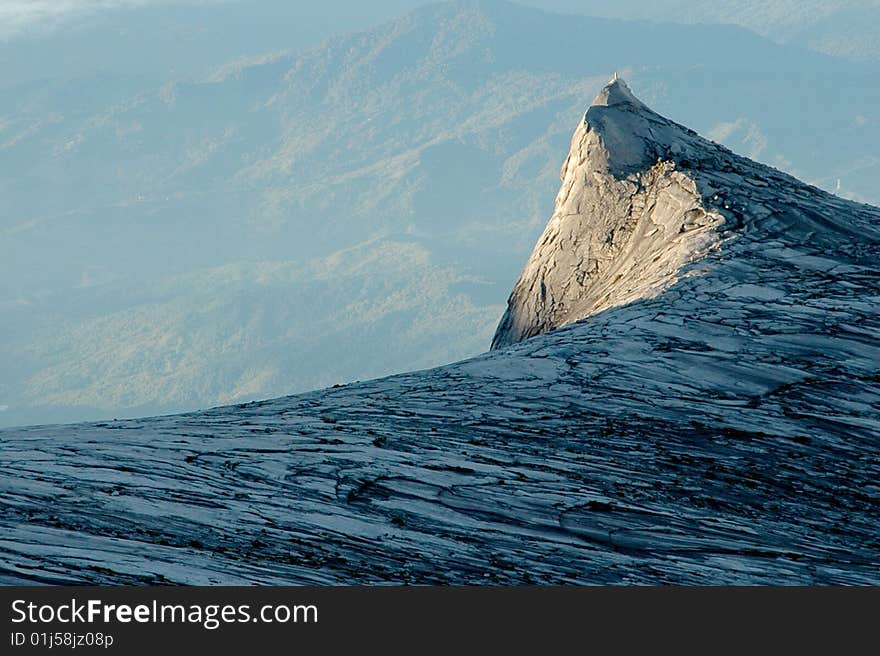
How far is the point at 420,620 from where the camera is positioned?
4.98 m

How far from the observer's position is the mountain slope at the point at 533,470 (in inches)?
277

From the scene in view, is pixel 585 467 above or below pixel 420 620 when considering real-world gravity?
above

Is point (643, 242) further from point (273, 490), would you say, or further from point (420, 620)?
point (420, 620)

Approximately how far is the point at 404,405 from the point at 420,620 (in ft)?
19.9

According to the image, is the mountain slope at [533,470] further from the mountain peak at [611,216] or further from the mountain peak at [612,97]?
the mountain peak at [612,97]

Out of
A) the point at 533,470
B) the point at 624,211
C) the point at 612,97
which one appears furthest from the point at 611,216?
the point at 533,470

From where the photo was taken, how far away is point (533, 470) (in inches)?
360

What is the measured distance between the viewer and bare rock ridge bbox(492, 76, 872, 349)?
56.9ft

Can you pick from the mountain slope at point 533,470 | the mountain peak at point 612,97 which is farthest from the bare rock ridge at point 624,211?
the mountain slope at point 533,470

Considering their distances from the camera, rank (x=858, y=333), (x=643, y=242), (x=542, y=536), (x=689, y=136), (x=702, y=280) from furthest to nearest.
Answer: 1. (x=689, y=136)
2. (x=643, y=242)
3. (x=702, y=280)
4. (x=858, y=333)
5. (x=542, y=536)

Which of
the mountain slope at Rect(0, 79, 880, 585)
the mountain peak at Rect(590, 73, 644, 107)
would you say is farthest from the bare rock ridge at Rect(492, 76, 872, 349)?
the mountain slope at Rect(0, 79, 880, 585)

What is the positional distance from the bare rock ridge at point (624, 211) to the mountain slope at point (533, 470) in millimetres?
2915

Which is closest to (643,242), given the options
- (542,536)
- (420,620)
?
(542,536)

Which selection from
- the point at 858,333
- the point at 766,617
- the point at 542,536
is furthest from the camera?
the point at 858,333
